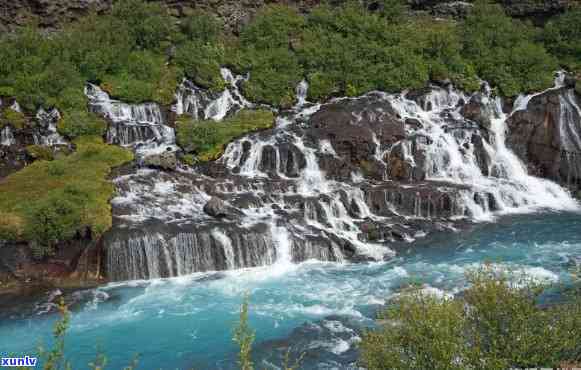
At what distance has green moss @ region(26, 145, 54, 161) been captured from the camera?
97.9ft

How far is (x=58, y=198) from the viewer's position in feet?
78.3

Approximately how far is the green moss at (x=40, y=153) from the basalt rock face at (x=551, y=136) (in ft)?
82.5

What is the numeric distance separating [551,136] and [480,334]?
25004 millimetres

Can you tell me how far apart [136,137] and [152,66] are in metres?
7.61

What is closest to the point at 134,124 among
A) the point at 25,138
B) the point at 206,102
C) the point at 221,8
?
the point at 206,102

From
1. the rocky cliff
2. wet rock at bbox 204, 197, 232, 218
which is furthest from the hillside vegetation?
wet rock at bbox 204, 197, 232, 218

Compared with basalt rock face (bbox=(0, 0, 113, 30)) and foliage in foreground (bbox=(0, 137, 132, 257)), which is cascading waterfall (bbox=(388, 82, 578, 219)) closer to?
foliage in foreground (bbox=(0, 137, 132, 257))

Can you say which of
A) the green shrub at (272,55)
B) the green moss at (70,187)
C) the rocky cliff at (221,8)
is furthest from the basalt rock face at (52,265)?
the rocky cliff at (221,8)

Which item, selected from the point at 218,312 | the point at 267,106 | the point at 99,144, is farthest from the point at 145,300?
the point at 267,106

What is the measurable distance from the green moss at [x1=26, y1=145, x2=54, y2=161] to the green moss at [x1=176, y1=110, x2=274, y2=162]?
666 cm

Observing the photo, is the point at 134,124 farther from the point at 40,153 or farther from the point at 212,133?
the point at 40,153

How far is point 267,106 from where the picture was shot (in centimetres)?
3703

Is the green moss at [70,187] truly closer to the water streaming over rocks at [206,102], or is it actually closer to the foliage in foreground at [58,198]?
the foliage in foreground at [58,198]

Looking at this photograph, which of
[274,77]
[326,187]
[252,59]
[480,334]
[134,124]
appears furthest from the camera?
[252,59]
